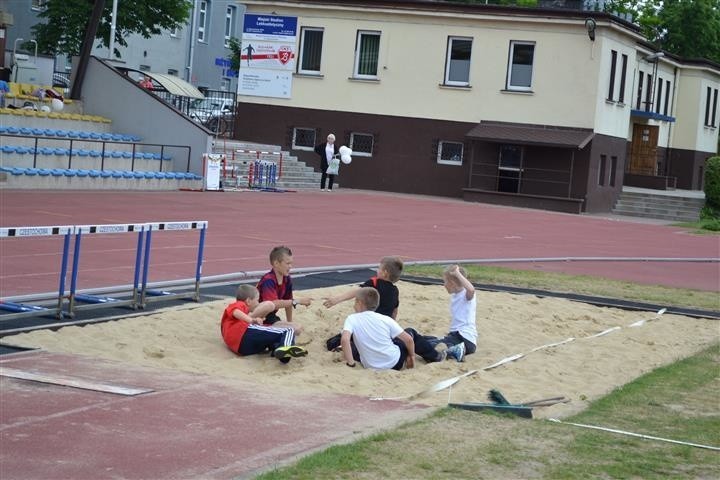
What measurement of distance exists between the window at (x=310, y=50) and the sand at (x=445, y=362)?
34.0m

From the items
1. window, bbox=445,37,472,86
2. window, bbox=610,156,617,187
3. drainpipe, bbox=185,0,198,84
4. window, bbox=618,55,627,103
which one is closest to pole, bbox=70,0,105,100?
Answer: window, bbox=445,37,472,86

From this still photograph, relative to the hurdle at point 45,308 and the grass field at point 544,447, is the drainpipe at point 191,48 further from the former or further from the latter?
the grass field at point 544,447

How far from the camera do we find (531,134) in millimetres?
46281

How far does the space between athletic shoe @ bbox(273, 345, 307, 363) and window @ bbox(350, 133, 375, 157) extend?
37331 millimetres

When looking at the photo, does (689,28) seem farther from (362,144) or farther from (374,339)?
(374,339)

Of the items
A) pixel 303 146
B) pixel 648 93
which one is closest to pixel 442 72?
pixel 303 146

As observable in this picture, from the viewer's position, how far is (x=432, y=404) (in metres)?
10.1

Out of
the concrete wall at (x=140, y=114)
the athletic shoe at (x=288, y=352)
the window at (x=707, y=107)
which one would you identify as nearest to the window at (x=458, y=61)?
the concrete wall at (x=140, y=114)

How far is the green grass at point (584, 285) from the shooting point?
1947 centimetres

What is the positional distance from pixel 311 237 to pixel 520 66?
2371 centimetres

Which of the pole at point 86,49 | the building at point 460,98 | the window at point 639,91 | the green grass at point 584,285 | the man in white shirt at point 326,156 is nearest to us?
the green grass at point 584,285

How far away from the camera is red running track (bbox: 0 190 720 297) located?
1919 centimetres

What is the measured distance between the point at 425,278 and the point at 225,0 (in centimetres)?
5504

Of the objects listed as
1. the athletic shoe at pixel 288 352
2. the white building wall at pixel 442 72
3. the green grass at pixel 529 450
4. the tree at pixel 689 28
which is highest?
the tree at pixel 689 28
